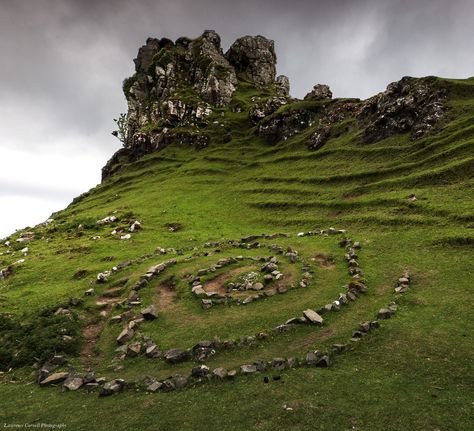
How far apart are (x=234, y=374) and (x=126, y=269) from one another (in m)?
24.5

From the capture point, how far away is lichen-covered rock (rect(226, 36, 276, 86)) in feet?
614

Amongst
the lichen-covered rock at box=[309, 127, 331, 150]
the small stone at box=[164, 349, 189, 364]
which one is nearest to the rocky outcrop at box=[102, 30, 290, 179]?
the lichen-covered rock at box=[309, 127, 331, 150]

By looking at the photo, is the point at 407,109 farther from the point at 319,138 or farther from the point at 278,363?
the point at 278,363

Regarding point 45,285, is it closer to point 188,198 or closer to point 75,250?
point 75,250

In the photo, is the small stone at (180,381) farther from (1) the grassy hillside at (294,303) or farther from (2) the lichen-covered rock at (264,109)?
(2) the lichen-covered rock at (264,109)

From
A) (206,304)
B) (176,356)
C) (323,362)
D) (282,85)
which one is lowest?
(323,362)

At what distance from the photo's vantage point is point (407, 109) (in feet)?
243

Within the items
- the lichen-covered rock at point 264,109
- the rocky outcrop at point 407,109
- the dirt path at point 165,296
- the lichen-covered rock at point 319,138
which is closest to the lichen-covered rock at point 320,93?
the lichen-covered rock at point 264,109

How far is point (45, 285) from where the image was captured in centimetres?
3978

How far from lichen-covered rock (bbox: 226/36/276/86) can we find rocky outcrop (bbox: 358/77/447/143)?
113m

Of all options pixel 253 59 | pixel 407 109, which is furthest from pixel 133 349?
pixel 253 59

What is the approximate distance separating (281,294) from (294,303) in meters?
2.09

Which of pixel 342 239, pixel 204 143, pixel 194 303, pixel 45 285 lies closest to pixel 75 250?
pixel 45 285

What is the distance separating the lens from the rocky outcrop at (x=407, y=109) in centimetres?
6988
